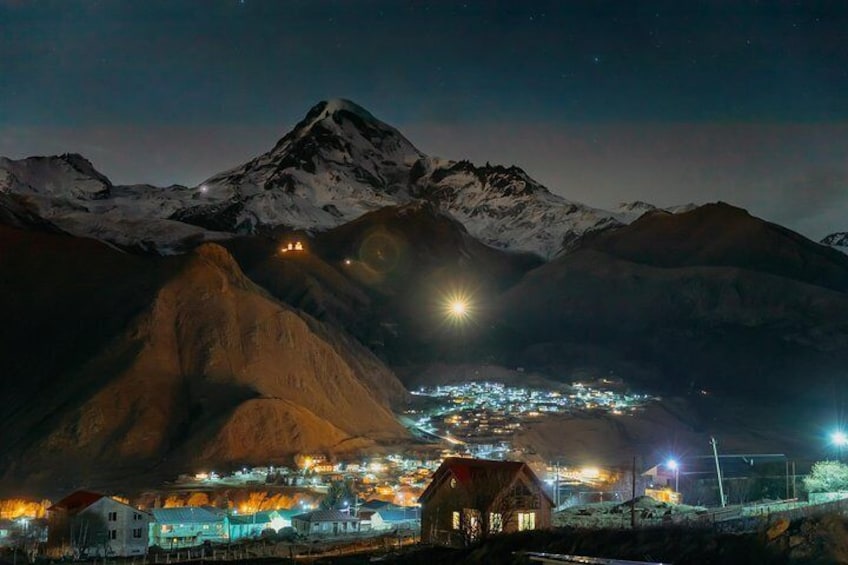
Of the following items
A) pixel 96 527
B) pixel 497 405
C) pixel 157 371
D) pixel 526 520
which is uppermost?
pixel 497 405

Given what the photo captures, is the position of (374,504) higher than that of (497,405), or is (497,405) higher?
(497,405)

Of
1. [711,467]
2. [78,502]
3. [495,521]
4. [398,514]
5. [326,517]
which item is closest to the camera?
[495,521]

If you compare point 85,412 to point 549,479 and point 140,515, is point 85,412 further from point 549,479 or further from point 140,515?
point 549,479

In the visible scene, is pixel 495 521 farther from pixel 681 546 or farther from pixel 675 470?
pixel 675 470

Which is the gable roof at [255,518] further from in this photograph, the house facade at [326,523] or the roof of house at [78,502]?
the roof of house at [78,502]

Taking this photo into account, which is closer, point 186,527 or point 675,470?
point 186,527

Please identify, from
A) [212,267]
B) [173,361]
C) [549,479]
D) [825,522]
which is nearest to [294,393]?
[173,361]

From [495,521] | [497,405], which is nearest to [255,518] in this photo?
[495,521]

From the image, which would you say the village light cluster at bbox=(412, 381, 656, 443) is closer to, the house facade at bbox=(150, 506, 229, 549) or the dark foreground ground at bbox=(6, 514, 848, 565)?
the house facade at bbox=(150, 506, 229, 549)
